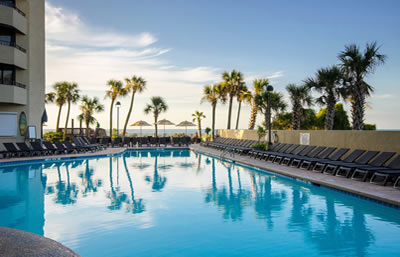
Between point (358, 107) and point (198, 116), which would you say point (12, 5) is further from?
point (198, 116)

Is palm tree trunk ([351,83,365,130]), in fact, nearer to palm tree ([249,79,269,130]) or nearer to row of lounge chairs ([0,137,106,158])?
palm tree ([249,79,269,130])

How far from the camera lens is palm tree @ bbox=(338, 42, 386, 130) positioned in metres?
14.0

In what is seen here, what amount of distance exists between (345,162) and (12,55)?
17.6 m

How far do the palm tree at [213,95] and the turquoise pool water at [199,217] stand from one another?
21822mm

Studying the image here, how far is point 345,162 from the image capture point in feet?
34.0

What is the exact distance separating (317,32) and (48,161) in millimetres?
17629

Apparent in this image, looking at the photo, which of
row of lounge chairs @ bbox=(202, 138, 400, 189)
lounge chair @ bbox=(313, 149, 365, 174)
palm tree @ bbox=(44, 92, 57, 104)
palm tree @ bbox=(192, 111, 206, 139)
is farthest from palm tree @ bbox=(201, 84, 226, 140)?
lounge chair @ bbox=(313, 149, 365, 174)

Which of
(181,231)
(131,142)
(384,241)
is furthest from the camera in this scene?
(131,142)

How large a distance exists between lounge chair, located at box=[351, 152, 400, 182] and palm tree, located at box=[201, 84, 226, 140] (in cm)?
2262

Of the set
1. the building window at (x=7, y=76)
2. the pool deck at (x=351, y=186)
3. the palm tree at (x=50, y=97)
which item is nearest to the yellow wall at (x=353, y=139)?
the pool deck at (x=351, y=186)

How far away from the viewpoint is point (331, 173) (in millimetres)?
10516

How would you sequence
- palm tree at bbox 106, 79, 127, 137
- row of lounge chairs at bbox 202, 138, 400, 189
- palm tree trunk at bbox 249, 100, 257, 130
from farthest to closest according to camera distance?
1. palm tree at bbox 106, 79, 127, 137
2. palm tree trunk at bbox 249, 100, 257, 130
3. row of lounge chairs at bbox 202, 138, 400, 189

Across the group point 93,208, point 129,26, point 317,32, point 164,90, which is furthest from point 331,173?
point 164,90

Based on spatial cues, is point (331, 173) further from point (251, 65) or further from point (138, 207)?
point (251, 65)
